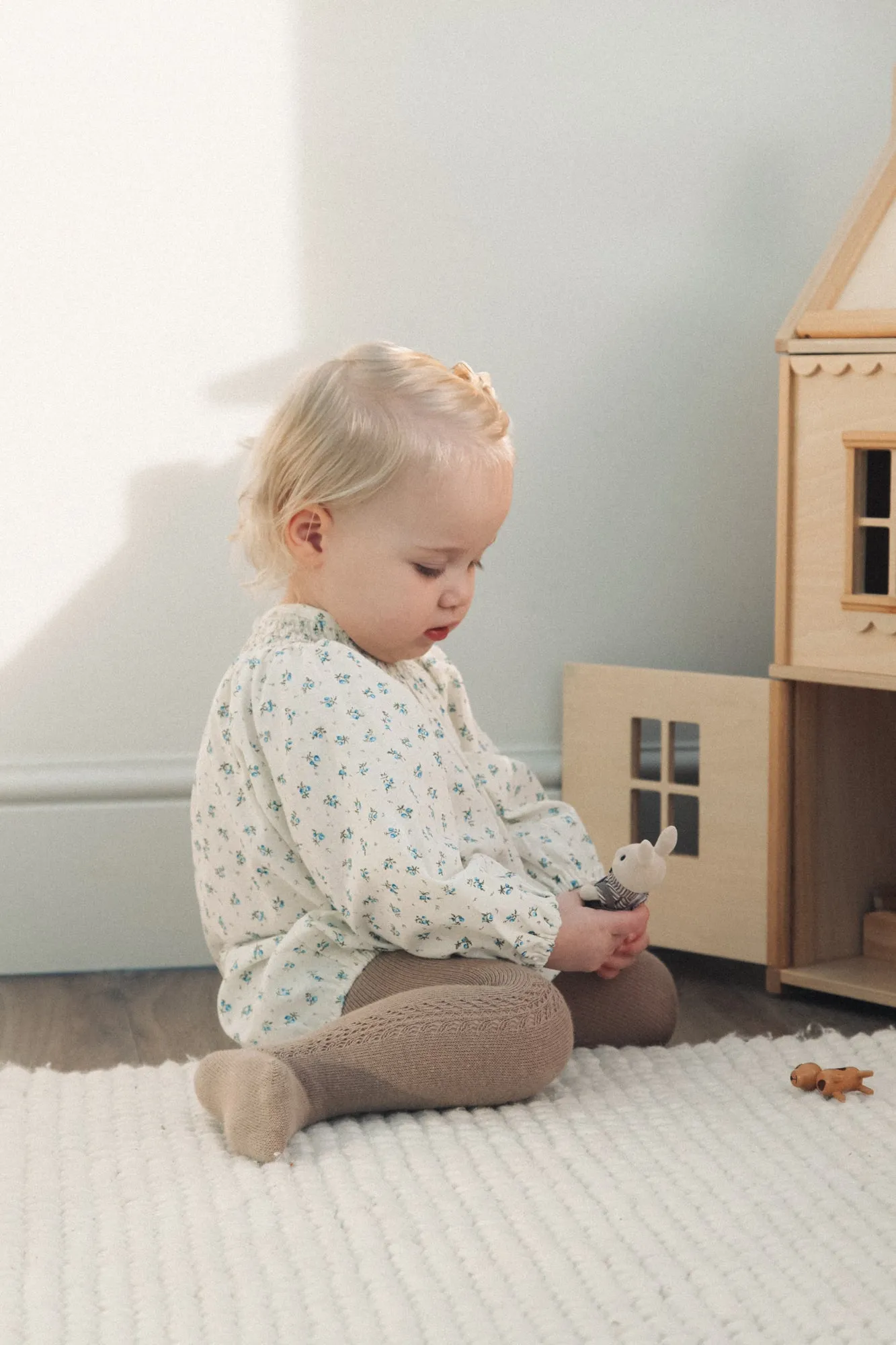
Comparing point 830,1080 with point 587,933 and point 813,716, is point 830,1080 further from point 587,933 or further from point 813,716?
point 813,716

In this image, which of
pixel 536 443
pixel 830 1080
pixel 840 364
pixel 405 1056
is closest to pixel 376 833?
pixel 405 1056

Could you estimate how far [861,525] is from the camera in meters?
1.29

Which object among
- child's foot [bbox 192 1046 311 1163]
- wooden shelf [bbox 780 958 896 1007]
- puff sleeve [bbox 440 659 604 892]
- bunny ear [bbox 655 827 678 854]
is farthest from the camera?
Answer: wooden shelf [bbox 780 958 896 1007]

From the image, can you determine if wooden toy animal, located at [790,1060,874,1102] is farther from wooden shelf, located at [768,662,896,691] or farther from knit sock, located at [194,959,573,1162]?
wooden shelf, located at [768,662,896,691]

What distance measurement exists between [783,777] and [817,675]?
0.35 feet

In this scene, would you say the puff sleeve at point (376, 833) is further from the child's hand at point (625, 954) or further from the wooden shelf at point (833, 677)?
the wooden shelf at point (833, 677)

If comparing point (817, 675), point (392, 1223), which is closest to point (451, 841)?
point (392, 1223)

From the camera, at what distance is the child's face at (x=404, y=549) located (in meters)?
1.08

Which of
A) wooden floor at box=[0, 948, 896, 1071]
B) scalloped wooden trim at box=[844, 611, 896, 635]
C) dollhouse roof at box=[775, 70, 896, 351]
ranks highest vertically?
dollhouse roof at box=[775, 70, 896, 351]

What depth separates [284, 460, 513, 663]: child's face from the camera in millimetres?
1083

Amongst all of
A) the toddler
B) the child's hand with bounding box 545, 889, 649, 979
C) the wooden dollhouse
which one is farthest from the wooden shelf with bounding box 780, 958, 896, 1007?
the child's hand with bounding box 545, 889, 649, 979

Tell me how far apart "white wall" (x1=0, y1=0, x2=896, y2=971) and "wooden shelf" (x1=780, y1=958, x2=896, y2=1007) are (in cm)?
39

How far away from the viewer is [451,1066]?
98 cm

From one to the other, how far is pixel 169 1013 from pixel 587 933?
452 mm
